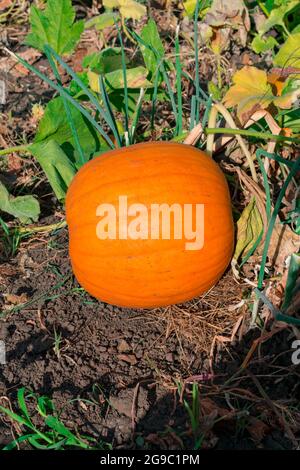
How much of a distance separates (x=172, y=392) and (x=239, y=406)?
206mm

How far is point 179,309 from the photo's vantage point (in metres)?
2.38

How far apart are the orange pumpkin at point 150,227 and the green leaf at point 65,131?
0.43m

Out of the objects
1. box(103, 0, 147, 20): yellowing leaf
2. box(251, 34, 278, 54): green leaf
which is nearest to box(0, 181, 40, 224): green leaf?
box(103, 0, 147, 20): yellowing leaf

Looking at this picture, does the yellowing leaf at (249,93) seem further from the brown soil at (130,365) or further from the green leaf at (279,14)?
the green leaf at (279,14)

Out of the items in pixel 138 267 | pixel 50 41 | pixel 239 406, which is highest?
pixel 50 41

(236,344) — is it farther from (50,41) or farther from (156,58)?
(50,41)

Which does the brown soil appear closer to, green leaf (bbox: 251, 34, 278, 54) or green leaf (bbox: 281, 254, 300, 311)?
green leaf (bbox: 281, 254, 300, 311)

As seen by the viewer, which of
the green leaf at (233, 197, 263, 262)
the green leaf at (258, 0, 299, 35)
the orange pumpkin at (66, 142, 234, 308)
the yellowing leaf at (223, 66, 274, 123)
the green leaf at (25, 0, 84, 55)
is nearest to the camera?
the orange pumpkin at (66, 142, 234, 308)

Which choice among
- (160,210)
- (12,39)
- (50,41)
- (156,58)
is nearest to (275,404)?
(160,210)

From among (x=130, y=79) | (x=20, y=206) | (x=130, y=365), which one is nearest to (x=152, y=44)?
(x=130, y=79)

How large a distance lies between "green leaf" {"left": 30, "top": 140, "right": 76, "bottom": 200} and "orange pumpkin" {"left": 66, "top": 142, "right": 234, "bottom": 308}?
0.29m

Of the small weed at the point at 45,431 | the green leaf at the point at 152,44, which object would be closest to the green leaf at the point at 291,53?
the green leaf at the point at 152,44

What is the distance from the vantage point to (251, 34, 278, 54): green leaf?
304 centimetres
